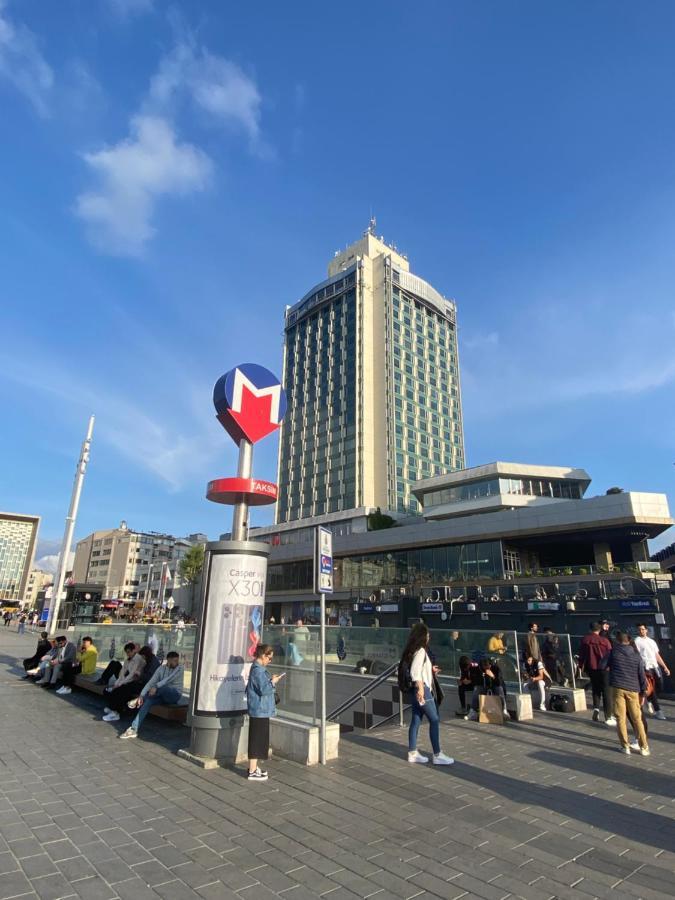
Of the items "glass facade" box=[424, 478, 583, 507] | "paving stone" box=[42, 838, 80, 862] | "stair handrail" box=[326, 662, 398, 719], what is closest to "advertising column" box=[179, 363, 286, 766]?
"paving stone" box=[42, 838, 80, 862]

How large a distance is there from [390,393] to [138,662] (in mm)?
77020

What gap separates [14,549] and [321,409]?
105 metres

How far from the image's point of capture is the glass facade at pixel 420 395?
272 feet

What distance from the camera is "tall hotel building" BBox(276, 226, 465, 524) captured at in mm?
82438

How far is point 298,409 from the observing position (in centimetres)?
9481

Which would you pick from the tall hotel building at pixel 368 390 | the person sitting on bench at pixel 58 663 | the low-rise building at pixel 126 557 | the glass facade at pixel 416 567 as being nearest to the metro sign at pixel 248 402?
the person sitting on bench at pixel 58 663

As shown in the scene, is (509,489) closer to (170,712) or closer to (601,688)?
(601,688)

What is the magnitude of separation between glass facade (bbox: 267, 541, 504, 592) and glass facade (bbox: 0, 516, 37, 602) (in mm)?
110204

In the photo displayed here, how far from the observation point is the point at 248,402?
357 inches

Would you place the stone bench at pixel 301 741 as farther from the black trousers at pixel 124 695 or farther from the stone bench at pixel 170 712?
the black trousers at pixel 124 695

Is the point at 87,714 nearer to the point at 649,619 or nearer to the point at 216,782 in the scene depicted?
the point at 216,782

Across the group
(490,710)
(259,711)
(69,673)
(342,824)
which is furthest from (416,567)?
(342,824)

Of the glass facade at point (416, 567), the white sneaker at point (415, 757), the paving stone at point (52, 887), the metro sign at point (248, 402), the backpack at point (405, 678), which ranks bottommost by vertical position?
the paving stone at point (52, 887)

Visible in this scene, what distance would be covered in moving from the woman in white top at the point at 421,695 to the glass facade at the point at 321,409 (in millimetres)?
72026
